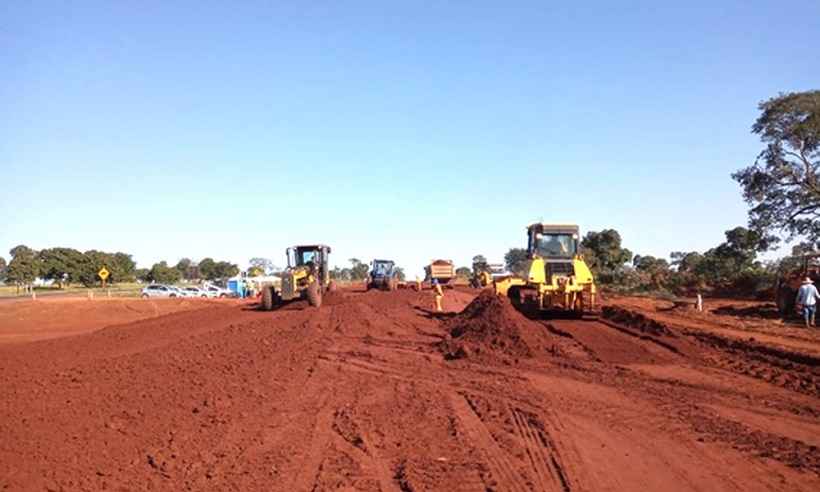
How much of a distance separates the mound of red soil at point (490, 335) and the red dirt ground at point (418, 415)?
0.49 feet

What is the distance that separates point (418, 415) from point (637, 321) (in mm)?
12083

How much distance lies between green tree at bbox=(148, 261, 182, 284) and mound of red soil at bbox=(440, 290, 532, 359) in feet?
296

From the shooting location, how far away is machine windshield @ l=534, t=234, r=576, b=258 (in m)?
22.5

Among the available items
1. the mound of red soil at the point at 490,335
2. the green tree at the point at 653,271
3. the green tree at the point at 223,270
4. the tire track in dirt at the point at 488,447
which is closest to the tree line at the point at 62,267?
the green tree at the point at 223,270

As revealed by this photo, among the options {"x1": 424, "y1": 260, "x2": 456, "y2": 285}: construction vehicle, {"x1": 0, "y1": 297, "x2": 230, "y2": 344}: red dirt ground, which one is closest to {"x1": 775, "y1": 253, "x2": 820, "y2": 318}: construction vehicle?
{"x1": 0, "y1": 297, "x2": 230, "y2": 344}: red dirt ground

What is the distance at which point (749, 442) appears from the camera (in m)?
7.43

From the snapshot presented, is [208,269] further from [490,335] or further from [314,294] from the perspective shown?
[490,335]

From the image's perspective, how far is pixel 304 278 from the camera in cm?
3033

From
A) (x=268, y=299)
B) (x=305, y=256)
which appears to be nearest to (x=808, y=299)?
(x=305, y=256)

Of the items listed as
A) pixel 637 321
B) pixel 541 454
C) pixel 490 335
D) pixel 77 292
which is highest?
pixel 77 292

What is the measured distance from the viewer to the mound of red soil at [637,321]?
57.1ft

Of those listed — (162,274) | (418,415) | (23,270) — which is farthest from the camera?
(162,274)

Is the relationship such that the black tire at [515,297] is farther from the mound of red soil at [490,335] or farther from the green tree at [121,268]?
the green tree at [121,268]

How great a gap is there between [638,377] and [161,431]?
7.73 m
